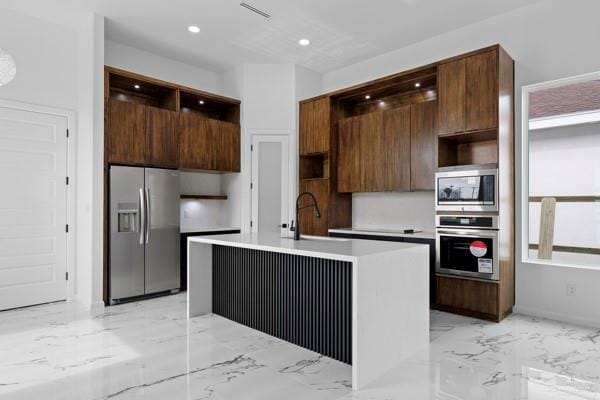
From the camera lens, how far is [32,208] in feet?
14.3

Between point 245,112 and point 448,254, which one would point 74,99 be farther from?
point 448,254

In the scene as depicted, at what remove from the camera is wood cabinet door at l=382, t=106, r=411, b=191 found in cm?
468

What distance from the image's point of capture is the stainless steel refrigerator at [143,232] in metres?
4.43

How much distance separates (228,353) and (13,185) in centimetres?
321

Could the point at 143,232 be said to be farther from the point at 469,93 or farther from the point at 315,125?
the point at 469,93

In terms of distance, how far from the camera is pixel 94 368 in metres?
2.65

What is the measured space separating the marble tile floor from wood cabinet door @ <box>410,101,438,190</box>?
1.63m

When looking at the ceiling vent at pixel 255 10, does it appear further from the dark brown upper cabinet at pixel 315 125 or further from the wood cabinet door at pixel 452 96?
the wood cabinet door at pixel 452 96

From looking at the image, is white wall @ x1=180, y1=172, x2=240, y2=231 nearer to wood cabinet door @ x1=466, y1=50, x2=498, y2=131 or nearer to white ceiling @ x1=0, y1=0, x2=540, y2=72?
white ceiling @ x1=0, y1=0, x2=540, y2=72

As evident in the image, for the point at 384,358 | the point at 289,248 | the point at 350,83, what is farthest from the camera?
the point at 350,83

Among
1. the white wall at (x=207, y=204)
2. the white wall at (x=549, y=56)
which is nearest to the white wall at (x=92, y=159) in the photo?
the white wall at (x=207, y=204)

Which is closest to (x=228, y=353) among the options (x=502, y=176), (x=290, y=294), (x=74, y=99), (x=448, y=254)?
(x=290, y=294)

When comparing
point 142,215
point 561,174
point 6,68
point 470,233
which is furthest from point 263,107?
point 561,174

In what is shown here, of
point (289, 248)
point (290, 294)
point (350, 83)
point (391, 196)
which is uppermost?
point (350, 83)
